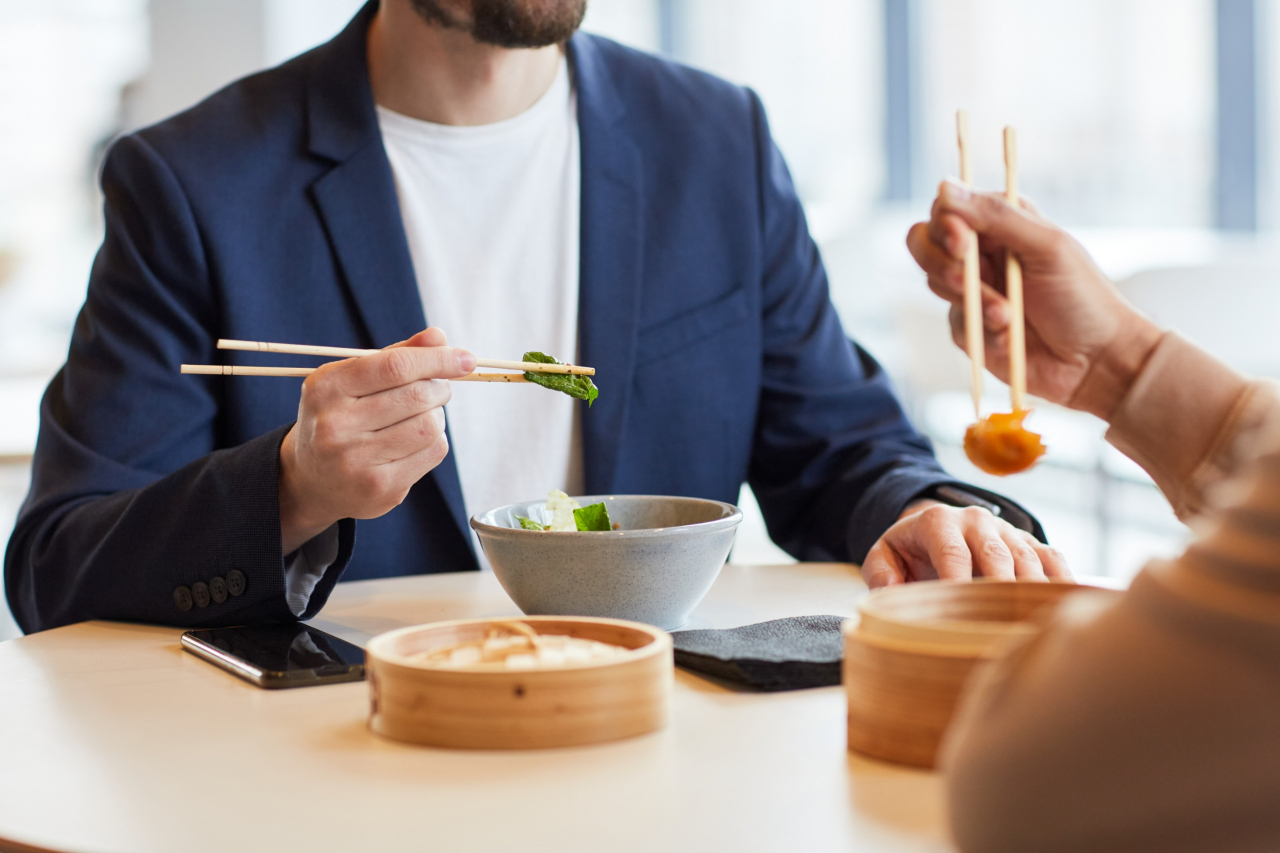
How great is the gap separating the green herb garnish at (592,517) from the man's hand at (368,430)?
5.5 inches

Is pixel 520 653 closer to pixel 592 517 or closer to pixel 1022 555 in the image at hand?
pixel 592 517

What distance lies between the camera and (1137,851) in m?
0.46

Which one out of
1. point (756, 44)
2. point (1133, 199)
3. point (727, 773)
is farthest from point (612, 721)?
point (756, 44)

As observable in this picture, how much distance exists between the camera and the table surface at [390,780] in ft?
2.07

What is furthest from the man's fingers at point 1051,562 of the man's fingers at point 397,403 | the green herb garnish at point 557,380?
the man's fingers at point 397,403

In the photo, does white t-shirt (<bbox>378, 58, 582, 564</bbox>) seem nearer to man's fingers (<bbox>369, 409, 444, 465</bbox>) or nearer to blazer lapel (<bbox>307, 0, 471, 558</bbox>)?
blazer lapel (<bbox>307, 0, 471, 558</bbox>)

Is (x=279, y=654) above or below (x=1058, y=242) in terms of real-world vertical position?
below

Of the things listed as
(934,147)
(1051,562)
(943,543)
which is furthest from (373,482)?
(934,147)

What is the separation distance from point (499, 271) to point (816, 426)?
0.50 m

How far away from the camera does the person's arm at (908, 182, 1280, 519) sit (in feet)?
3.78

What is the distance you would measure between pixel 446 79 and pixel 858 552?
86cm

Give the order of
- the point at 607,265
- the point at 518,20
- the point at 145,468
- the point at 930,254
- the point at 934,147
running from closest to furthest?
1. the point at 930,254
2. the point at 145,468
3. the point at 518,20
4. the point at 607,265
5. the point at 934,147

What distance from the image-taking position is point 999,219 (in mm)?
1180

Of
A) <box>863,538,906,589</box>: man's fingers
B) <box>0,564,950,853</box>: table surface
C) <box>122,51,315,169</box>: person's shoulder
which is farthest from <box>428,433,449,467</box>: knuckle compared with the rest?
<box>122,51,315,169</box>: person's shoulder
